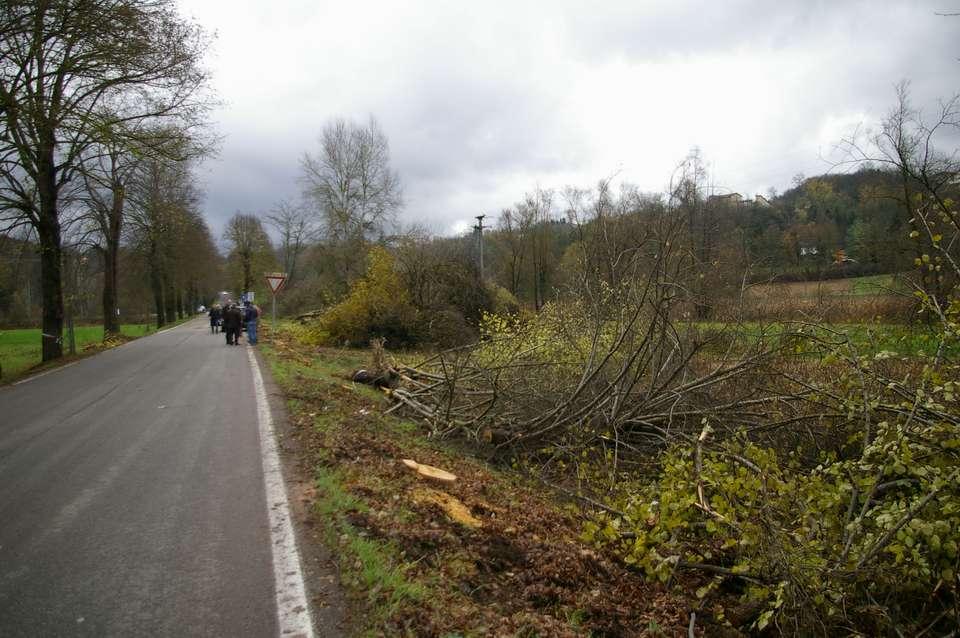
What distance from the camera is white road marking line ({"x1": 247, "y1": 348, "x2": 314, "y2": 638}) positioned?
3137 millimetres

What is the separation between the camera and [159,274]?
39.6 meters

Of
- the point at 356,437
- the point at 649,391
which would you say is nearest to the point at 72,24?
the point at 356,437

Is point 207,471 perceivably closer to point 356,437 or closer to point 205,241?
point 356,437

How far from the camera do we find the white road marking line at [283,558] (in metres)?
3.14

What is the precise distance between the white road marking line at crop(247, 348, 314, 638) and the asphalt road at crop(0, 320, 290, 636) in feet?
0.21

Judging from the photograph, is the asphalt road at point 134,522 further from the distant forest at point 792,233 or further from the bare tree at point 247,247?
the bare tree at point 247,247

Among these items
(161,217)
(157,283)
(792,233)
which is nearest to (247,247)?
(157,283)

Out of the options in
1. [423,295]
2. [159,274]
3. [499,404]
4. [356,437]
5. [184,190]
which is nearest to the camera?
[356,437]

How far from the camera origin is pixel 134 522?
448 cm

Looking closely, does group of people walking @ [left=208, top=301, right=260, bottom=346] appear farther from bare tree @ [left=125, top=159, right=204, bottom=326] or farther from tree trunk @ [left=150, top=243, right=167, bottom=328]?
tree trunk @ [left=150, top=243, right=167, bottom=328]

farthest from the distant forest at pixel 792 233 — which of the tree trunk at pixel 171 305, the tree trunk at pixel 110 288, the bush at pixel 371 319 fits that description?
the tree trunk at pixel 171 305

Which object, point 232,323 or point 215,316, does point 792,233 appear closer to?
point 232,323

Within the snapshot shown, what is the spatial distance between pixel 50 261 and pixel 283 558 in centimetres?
1742

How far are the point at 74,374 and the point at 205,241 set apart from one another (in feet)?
121
